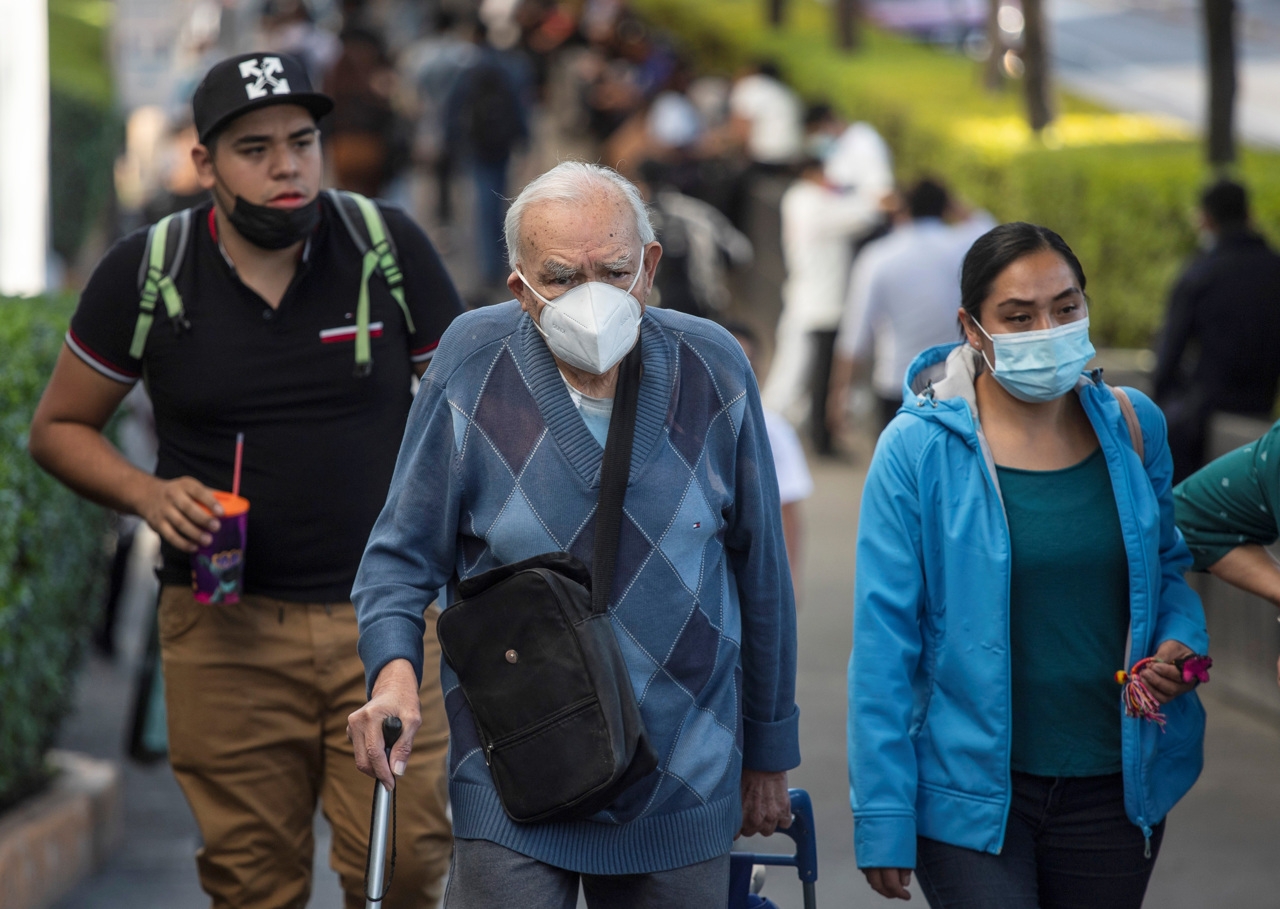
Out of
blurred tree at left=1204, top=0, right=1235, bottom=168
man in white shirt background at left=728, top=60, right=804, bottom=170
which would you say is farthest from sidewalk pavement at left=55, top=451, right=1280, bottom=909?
man in white shirt background at left=728, top=60, right=804, bottom=170

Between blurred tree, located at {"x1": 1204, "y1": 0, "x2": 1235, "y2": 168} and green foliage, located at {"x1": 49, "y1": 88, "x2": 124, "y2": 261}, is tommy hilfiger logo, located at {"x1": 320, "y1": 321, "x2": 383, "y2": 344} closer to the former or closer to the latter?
blurred tree, located at {"x1": 1204, "y1": 0, "x2": 1235, "y2": 168}

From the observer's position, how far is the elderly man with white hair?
2.90 m

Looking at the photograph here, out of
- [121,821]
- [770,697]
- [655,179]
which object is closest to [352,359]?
[770,697]

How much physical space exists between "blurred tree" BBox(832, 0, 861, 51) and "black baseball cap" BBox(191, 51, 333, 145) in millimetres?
17354

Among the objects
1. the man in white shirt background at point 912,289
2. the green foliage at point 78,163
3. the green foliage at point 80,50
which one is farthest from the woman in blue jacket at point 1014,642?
the green foliage at point 80,50

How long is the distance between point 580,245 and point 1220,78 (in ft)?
26.2

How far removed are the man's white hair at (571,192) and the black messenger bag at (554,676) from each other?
336mm

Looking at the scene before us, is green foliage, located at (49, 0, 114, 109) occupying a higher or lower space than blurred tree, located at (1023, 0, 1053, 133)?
higher

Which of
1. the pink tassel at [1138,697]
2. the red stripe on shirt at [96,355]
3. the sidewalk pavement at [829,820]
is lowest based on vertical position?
the sidewalk pavement at [829,820]

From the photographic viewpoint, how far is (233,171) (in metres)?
3.91

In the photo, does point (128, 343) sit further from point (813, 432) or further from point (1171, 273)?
point (813, 432)

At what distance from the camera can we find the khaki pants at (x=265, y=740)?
12.9 ft

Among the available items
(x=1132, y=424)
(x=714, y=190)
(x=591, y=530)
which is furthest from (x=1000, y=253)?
(x=714, y=190)

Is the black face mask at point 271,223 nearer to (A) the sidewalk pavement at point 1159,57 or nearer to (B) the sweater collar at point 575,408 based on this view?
(B) the sweater collar at point 575,408
